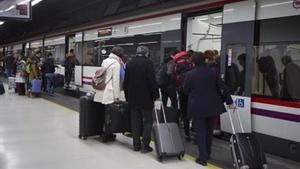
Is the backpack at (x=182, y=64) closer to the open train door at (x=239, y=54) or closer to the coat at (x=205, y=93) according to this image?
the open train door at (x=239, y=54)

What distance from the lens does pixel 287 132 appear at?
17.1 ft

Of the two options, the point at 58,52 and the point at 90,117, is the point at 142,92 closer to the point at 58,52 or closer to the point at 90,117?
the point at 90,117

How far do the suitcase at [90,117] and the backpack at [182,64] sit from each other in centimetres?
136

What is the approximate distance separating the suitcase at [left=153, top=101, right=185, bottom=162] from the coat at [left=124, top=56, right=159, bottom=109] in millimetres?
428

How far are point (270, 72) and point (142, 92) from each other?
1.87 meters

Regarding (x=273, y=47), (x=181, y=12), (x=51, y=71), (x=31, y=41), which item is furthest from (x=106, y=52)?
(x=31, y=41)

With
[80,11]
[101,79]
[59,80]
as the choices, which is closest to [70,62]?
[59,80]

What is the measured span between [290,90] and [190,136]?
6.54 feet

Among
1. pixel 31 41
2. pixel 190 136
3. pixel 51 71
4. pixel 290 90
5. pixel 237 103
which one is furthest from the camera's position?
pixel 31 41

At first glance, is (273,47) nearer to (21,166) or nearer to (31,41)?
(21,166)

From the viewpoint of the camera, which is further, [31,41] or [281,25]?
[31,41]

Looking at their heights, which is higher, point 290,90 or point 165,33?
point 165,33

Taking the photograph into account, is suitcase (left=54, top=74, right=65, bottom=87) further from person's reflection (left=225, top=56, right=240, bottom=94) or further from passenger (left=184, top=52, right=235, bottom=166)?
passenger (left=184, top=52, right=235, bottom=166)

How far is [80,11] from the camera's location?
47.8 feet
